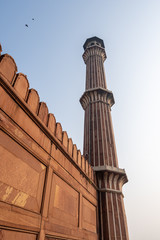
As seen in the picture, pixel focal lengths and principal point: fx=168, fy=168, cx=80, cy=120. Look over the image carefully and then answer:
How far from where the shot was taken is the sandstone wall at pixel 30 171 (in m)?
3.27

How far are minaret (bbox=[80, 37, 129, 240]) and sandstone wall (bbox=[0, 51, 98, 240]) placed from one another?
3276mm

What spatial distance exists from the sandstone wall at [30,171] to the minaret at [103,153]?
3276mm

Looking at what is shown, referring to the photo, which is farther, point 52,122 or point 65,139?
point 65,139

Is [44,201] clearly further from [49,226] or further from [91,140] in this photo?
[91,140]

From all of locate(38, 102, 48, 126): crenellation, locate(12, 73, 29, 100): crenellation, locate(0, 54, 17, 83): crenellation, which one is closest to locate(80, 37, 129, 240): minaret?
locate(38, 102, 48, 126): crenellation

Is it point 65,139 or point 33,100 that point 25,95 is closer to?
point 33,100

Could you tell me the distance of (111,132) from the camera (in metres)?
13.3

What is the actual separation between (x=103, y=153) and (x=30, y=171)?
818 centimetres

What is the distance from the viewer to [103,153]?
11570mm

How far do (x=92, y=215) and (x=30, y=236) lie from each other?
5.04 m

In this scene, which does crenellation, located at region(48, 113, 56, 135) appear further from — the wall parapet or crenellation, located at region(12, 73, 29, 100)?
crenellation, located at region(12, 73, 29, 100)

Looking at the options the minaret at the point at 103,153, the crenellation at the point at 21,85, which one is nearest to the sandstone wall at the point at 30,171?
the crenellation at the point at 21,85

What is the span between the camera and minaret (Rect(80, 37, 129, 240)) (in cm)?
869

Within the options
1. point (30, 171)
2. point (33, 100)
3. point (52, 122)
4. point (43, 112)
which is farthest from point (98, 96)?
point (30, 171)
